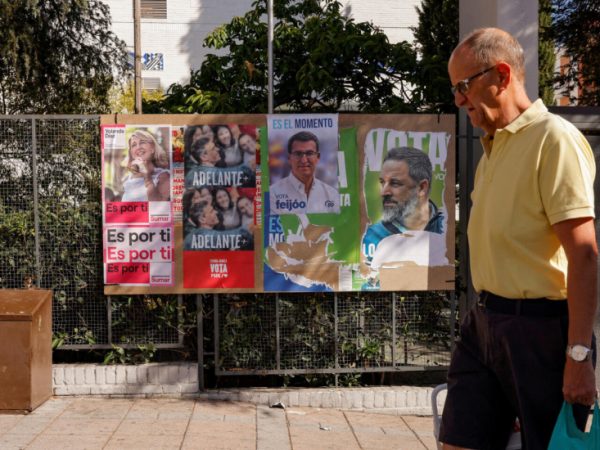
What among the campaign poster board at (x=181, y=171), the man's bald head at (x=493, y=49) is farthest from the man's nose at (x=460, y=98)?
the campaign poster board at (x=181, y=171)

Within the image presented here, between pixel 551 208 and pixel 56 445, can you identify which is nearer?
pixel 551 208

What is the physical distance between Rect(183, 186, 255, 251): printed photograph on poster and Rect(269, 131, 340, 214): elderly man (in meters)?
0.25

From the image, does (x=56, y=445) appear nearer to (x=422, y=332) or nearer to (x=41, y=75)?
(x=422, y=332)

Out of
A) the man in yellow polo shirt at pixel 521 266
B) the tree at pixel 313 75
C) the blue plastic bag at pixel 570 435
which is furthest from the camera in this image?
the tree at pixel 313 75

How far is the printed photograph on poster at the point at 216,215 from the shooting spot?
6734 millimetres

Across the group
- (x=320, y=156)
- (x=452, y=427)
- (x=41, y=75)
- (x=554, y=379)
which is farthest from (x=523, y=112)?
(x=41, y=75)

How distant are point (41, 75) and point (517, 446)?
8.82m

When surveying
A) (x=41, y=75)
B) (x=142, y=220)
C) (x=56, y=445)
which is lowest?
(x=56, y=445)

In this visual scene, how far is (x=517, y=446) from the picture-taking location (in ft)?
10.6

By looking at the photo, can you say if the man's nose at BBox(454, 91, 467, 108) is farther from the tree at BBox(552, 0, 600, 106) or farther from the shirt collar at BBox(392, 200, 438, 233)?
the tree at BBox(552, 0, 600, 106)

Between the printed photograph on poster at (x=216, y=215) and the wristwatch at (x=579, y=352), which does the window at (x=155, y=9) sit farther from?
the wristwatch at (x=579, y=352)

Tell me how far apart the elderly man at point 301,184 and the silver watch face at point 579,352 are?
13.2 ft

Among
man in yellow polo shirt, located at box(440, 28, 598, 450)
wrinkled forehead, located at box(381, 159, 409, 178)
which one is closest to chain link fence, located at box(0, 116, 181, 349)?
wrinkled forehead, located at box(381, 159, 409, 178)

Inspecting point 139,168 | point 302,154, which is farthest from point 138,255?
point 302,154
